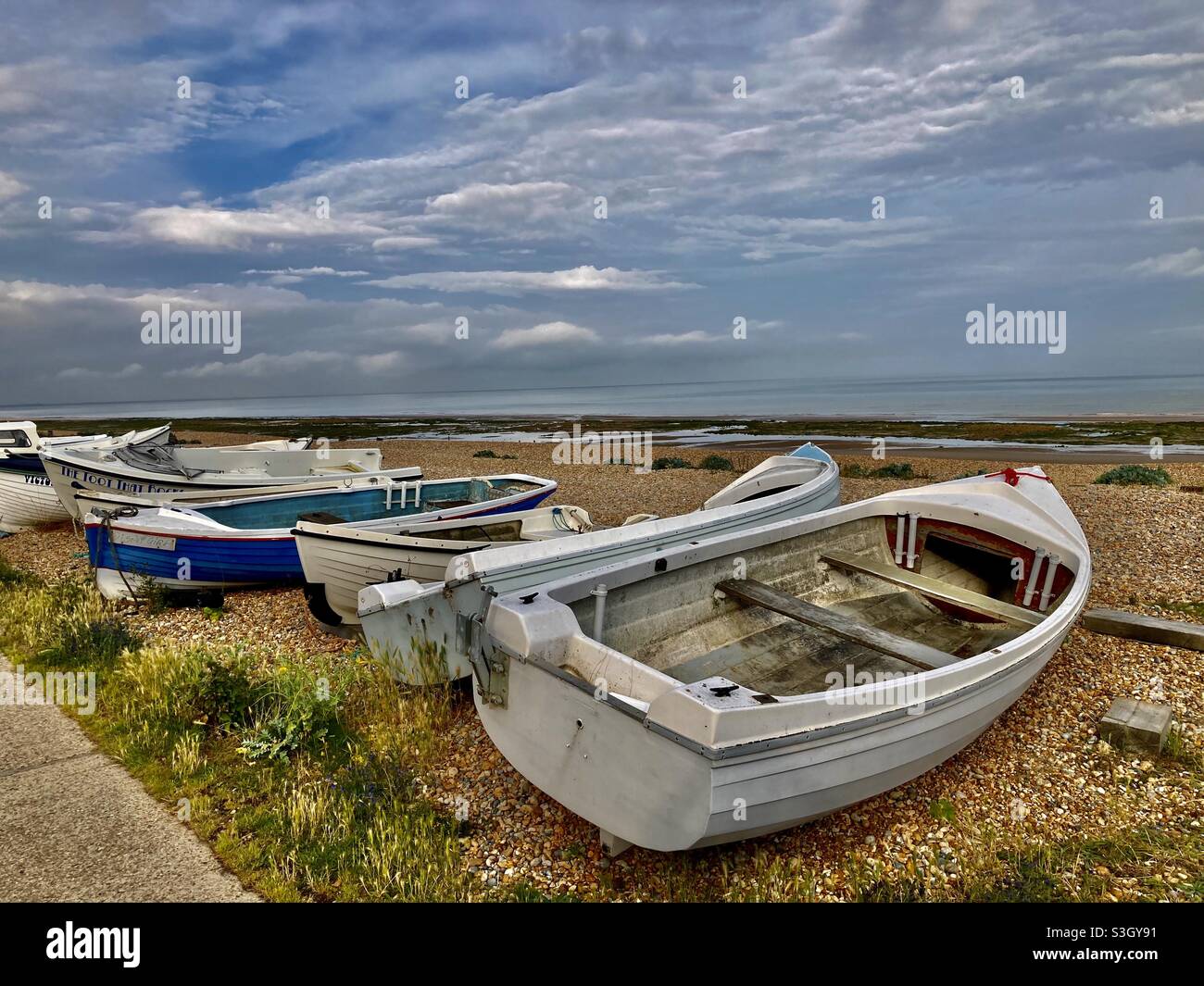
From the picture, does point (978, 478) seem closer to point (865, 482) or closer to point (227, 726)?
point (227, 726)

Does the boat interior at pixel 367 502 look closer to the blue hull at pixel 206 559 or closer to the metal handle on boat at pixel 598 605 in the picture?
the blue hull at pixel 206 559

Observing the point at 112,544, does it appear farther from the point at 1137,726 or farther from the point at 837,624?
the point at 1137,726

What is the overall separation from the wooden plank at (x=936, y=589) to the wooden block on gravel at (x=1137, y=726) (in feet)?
2.92

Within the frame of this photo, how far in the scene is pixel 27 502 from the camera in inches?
585

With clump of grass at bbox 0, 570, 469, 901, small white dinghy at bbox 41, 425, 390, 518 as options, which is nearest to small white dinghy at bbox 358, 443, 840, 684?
clump of grass at bbox 0, 570, 469, 901

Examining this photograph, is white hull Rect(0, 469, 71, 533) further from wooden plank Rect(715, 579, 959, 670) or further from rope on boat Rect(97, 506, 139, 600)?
wooden plank Rect(715, 579, 959, 670)

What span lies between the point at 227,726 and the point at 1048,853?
607 centimetres

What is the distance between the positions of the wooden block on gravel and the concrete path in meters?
6.13

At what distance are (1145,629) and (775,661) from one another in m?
4.68

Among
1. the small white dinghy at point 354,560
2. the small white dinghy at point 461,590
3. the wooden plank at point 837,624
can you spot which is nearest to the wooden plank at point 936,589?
the wooden plank at point 837,624

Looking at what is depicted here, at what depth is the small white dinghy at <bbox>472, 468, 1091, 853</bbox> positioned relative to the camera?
3.48m

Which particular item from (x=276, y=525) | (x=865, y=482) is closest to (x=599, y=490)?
(x=865, y=482)

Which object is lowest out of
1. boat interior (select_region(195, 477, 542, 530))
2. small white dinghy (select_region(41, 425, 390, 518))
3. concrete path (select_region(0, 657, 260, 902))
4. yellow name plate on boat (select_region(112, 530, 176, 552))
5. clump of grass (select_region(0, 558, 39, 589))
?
concrete path (select_region(0, 657, 260, 902))

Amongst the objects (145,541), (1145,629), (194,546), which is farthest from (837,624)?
(145,541)
